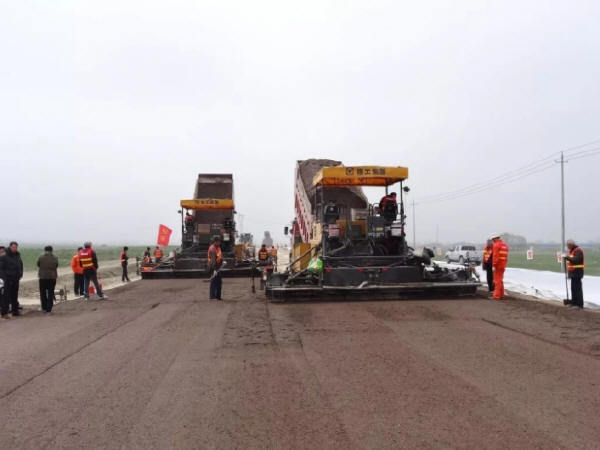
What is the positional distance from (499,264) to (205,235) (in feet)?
46.1

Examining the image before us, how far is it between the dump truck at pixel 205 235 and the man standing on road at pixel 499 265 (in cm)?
1154

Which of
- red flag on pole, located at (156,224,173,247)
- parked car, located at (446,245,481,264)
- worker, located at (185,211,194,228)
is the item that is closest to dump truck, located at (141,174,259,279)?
worker, located at (185,211,194,228)

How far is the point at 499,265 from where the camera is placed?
482 inches

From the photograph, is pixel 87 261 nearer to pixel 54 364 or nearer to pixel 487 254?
pixel 54 364

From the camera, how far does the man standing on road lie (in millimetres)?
12070

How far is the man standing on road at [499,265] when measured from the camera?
12.1 m

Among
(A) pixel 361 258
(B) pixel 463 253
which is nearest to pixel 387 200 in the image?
(A) pixel 361 258

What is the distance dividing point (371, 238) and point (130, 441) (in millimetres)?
9842

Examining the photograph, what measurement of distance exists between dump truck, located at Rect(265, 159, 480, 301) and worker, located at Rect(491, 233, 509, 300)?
440 millimetres

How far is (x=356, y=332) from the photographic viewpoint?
7961mm

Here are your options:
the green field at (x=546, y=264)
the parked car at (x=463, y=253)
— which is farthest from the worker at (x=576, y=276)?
the parked car at (x=463, y=253)

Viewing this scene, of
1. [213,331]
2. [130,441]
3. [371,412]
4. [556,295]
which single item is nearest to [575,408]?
[371,412]

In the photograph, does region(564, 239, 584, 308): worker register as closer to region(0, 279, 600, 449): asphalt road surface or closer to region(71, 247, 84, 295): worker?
region(0, 279, 600, 449): asphalt road surface

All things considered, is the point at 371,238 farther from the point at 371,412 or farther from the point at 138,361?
the point at 371,412
